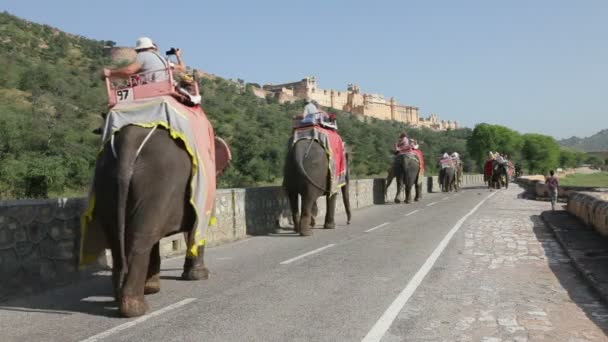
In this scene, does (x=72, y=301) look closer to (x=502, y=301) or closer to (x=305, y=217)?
(x=502, y=301)

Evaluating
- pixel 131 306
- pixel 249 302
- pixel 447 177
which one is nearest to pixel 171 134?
pixel 131 306

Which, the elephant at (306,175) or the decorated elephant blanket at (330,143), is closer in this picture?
the elephant at (306,175)

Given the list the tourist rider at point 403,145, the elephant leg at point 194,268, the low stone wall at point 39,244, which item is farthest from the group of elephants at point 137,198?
the tourist rider at point 403,145

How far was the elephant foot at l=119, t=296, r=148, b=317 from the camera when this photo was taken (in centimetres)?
612

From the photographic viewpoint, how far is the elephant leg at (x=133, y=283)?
6094mm

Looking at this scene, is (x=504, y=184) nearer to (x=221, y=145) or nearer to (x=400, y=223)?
(x=400, y=223)

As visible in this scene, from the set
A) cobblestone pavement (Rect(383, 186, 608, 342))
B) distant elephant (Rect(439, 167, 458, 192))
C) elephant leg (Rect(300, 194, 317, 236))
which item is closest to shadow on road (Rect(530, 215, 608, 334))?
cobblestone pavement (Rect(383, 186, 608, 342))

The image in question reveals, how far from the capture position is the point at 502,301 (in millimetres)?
6984

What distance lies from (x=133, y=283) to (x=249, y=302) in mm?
1353

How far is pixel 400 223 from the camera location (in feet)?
55.7

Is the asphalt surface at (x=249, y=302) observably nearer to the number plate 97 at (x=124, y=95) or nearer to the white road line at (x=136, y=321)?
the white road line at (x=136, y=321)

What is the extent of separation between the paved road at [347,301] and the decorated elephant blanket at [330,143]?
331 cm

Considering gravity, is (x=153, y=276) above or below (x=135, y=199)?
below

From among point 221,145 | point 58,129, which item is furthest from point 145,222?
point 58,129
